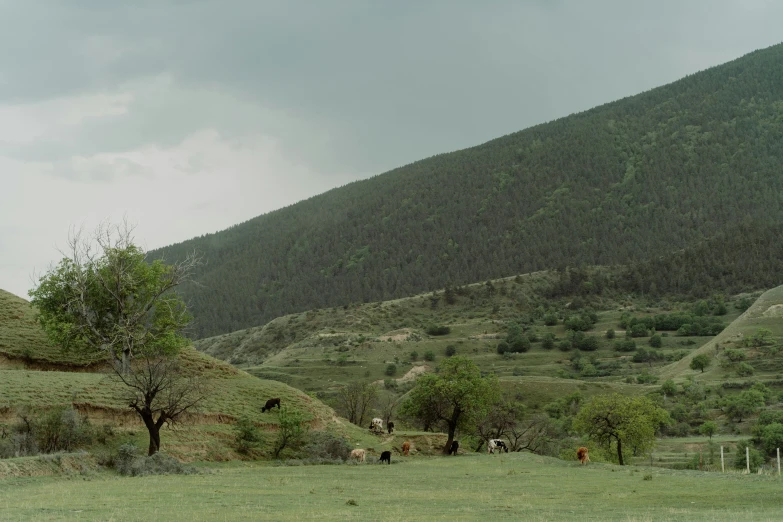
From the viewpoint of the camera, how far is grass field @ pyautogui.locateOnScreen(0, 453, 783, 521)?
20.6 metres

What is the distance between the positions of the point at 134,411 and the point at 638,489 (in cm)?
2957

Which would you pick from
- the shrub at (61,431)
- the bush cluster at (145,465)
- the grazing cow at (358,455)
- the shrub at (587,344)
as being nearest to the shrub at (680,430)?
the grazing cow at (358,455)

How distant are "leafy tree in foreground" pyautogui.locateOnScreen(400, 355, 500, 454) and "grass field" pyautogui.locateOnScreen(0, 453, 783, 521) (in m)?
17.6

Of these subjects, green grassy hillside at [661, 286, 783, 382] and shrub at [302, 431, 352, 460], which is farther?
green grassy hillside at [661, 286, 783, 382]

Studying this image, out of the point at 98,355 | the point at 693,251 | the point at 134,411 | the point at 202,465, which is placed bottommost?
the point at 202,465

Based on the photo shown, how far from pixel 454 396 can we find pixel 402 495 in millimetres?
30828

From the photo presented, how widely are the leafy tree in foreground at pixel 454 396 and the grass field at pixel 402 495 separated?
17.6 m

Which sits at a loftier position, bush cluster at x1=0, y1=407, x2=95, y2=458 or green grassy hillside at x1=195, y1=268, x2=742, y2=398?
green grassy hillside at x1=195, y1=268, x2=742, y2=398

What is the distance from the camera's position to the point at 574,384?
106 meters

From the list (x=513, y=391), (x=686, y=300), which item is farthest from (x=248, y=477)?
(x=686, y=300)

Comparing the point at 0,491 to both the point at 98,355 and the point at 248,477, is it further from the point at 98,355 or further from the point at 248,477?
the point at 98,355

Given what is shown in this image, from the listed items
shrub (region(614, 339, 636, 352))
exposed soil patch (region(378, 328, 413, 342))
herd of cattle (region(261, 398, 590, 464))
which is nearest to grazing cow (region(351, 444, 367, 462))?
herd of cattle (region(261, 398, 590, 464))

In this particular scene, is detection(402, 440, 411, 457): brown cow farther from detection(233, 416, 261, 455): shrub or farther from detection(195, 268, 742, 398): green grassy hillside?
detection(195, 268, 742, 398): green grassy hillside

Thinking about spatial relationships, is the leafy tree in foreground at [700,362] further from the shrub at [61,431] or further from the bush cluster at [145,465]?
the shrub at [61,431]
